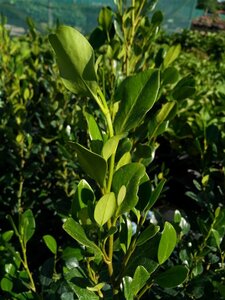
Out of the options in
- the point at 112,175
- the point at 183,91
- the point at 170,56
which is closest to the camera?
the point at 112,175

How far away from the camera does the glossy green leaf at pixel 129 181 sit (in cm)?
56

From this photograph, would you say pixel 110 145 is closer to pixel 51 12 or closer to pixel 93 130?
pixel 93 130

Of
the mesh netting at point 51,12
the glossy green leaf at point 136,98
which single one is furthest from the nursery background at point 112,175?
the mesh netting at point 51,12

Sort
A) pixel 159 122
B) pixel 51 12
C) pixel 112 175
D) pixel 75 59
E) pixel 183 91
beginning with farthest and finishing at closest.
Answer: pixel 51 12
pixel 183 91
pixel 159 122
pixel 112 175
pixel 75 59

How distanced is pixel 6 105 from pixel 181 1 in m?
13.7

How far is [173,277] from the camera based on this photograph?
0.63 metres

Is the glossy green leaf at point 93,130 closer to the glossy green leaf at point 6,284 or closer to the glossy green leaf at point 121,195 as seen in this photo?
the glossy green leaf at point 121,195

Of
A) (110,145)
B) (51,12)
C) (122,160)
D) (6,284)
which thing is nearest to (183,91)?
(122,160)

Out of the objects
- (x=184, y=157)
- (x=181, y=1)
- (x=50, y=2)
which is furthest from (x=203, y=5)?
(x=184, y=157)

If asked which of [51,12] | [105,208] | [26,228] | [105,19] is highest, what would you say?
[105,19]

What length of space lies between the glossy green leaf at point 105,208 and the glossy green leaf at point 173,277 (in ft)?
0.50

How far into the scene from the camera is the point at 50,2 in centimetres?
1139

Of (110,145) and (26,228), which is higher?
(110,145)

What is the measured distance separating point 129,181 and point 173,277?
0.60 ft
